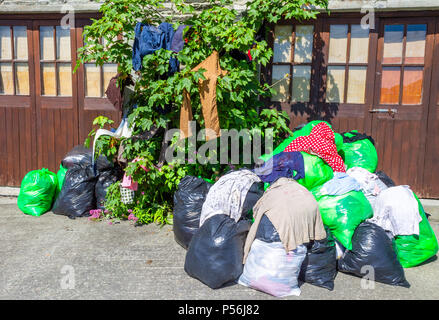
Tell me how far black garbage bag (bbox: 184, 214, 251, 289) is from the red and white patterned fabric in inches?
46.4

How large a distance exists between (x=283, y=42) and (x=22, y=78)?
12.0ft

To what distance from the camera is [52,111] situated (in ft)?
18.2

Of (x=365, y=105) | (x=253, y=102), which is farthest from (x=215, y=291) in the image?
(x=365, y=105)

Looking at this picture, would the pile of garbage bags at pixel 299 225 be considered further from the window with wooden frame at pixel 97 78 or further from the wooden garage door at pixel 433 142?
the window with wooden frame at pixel 97 78

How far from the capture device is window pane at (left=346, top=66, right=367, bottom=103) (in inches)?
192

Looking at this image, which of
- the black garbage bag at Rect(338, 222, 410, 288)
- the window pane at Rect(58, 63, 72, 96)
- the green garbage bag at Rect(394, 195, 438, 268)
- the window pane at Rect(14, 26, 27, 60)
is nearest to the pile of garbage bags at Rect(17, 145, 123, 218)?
the window pane at Rect(58, 63, 72, 96)

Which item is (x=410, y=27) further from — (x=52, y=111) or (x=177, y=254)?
(x=52, y=111)

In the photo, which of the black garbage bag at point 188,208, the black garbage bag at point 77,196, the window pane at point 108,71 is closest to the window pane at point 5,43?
the window pane at point 108,71

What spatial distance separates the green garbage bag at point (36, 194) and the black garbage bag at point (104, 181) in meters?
0.66

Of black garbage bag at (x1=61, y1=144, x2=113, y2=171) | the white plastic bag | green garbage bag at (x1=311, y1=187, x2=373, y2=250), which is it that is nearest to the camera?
the white plastic bag

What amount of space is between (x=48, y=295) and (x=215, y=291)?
1288 millimetres

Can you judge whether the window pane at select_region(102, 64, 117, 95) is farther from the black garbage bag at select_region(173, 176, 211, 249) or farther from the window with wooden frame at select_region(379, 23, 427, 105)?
the window with wooden frame at select_region(379, 23, 427, 105)

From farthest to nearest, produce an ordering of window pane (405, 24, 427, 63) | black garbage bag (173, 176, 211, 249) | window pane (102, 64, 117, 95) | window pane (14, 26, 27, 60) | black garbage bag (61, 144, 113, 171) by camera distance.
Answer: window pane (14, 26, 27, 60)
window pane (102, 64, 117, 95)
black garbage bag (61, 144, 113, 171)
window pane (405, 24, 427, 63)
black garbage bag (173, 176, 211, 249)

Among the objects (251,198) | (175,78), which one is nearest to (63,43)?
(175,78)
